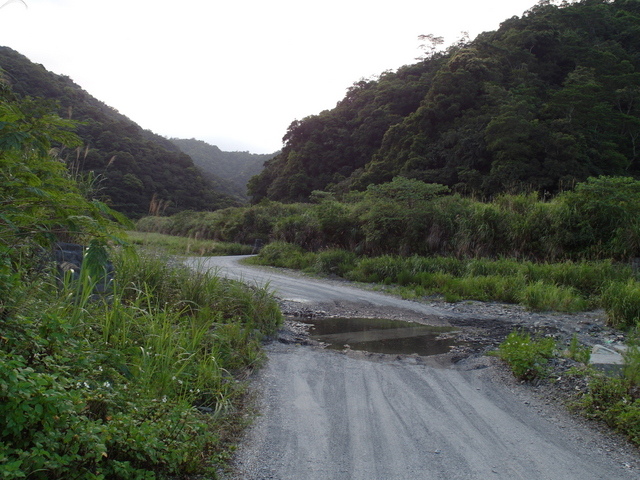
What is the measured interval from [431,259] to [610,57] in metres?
30.9

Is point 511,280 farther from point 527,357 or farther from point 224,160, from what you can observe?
point 224,160

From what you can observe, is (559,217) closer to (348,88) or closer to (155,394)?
(155,394)

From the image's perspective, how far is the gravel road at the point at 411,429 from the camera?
2.96 metres

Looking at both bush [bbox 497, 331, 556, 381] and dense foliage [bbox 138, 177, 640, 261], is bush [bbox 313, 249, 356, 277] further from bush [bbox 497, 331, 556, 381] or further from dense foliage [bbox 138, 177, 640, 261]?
bush [bbox 497, 331, 556, 381]

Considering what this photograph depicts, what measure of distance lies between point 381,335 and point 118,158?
19088 mm

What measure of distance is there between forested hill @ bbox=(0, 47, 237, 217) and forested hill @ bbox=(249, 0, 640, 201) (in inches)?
330

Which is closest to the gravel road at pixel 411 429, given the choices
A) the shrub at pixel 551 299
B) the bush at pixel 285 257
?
the shrub at pixel 551 299

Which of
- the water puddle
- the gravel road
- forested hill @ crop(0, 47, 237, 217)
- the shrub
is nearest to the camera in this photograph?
the gravel road

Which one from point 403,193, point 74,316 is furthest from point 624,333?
point 403,193

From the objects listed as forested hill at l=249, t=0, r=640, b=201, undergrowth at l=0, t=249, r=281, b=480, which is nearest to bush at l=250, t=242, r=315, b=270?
forested hill at l=249, t=0, r=640, b=201

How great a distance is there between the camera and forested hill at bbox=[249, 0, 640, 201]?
2625 centimetres

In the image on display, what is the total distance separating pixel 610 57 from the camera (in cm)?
3288

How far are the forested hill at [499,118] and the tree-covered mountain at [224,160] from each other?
26.7 m

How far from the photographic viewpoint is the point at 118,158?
70.6 ft
